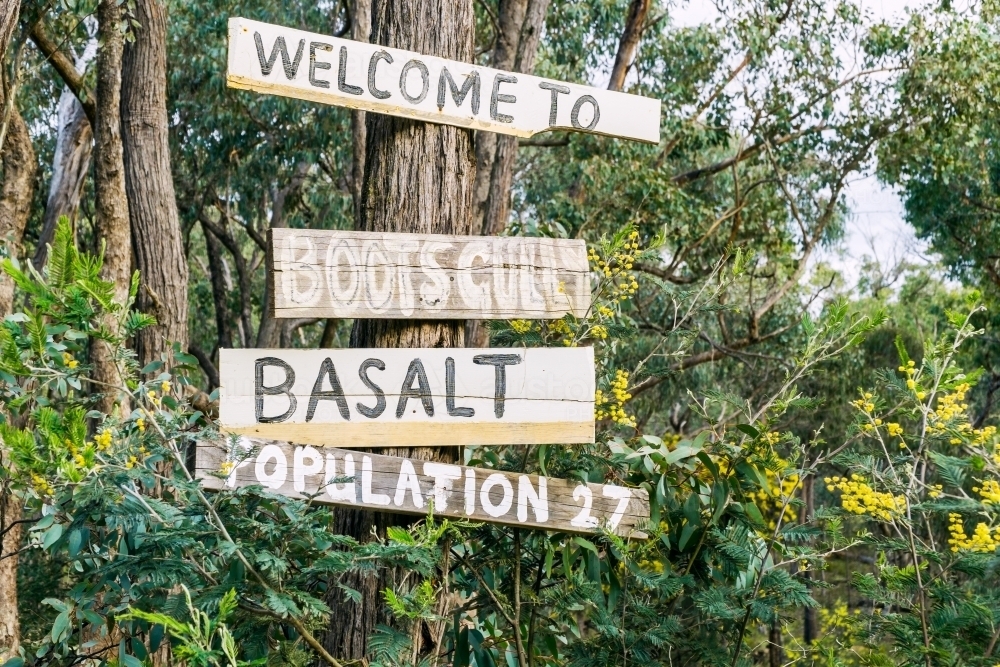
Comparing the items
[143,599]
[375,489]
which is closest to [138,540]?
[143,599]

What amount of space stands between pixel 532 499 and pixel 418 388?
403 mm

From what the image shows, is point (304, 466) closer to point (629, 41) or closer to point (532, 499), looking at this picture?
point (532, 499)

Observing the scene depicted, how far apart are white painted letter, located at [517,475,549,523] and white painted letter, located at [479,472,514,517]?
0.03 m

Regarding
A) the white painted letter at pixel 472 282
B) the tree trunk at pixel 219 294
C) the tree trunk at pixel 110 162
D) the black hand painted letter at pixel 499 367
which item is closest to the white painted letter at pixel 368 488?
the black hand painted letter at pixel 499 367

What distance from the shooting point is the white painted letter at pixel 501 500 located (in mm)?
2650

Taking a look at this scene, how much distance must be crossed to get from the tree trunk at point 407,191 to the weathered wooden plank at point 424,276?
0.38 ft

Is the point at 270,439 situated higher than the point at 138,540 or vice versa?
the point at 270,439

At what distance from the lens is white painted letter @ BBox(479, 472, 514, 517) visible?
2.65 meters

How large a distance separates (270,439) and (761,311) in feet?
30.8

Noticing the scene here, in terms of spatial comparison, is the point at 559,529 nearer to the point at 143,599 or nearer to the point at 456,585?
the point at 456,585

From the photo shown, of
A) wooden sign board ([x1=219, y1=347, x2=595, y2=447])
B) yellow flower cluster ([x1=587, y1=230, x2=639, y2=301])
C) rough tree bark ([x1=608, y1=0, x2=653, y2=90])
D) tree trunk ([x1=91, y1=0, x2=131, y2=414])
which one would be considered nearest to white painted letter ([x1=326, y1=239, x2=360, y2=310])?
wooden sign board ([x1=219, y1=347, x2=595, y2=447])

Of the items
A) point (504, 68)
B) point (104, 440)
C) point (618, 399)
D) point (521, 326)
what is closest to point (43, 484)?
point (104, 440)

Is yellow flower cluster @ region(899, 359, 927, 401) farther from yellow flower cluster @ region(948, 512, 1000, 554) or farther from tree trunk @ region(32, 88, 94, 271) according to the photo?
tree trunk @ region(32, 88, 94, 271)

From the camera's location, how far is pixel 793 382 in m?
2.96
